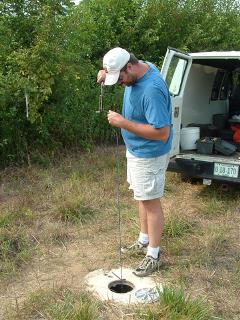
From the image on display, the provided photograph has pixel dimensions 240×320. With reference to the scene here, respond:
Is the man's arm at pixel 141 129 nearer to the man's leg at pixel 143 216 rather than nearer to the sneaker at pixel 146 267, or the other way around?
the man's leg at pixel 143 216

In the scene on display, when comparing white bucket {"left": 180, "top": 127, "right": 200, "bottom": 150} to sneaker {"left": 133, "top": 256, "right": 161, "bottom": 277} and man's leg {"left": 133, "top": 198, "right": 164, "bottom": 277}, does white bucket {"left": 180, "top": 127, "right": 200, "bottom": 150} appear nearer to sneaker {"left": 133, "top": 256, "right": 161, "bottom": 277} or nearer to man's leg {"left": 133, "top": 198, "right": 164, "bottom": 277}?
man's leg {"left": 133, "top": 198, "right": 164, "bottom": 277}

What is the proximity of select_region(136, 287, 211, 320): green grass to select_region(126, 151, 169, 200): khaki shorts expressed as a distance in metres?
0.81

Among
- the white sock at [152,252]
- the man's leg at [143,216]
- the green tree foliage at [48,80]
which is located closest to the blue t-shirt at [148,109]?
the man's leg at [143,216]

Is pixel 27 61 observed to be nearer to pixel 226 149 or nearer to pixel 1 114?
pixel 1 114

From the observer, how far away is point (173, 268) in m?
3.99

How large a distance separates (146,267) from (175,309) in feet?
2.24

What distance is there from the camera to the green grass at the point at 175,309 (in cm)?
318

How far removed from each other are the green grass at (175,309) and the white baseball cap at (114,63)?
5.32ft

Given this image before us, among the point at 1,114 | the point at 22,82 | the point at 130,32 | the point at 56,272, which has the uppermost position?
the point at 130,32

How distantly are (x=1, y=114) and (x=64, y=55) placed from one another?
1.20 metres

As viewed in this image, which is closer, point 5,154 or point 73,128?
point 5,154

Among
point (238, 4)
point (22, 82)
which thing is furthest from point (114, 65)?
point (238, 4)

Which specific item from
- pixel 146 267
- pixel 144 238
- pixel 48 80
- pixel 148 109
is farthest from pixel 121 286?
pixel 48 80

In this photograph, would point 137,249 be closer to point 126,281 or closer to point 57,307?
point 126,281
